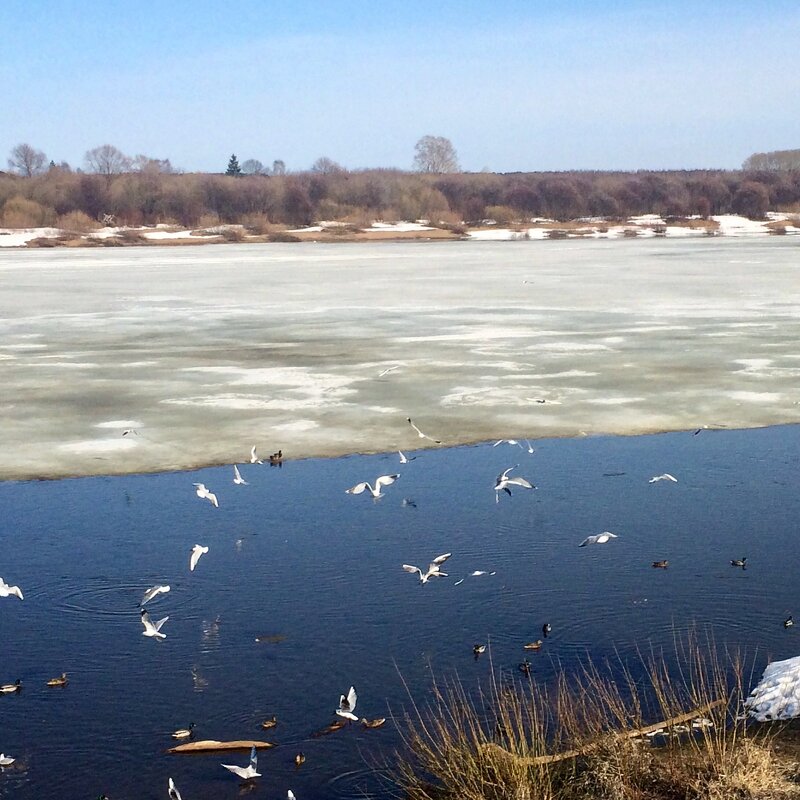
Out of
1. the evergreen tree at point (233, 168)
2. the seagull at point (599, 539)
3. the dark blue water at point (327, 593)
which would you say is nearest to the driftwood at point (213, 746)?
the dark blue water at point (327, 593)

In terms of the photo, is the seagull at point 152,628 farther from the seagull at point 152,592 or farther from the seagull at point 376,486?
the seagull at point 376,486

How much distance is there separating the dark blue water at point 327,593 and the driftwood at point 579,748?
53 centimetres

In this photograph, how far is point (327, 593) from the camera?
247 inches

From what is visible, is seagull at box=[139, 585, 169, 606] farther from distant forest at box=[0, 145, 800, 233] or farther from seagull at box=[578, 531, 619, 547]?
distant forest at box=[0, 145, 800, 233]

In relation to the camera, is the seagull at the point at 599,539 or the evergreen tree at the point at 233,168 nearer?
the seagull at the point at 599,539

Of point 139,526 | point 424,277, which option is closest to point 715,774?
point 139,526

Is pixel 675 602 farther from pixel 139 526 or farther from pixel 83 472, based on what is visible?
pixel 83 472

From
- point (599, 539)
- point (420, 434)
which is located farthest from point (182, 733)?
point (420, 434)

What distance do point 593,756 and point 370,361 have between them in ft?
33.2

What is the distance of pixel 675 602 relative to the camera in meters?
6.07

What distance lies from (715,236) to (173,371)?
1672 inches

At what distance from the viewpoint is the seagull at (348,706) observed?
4789 millimetres

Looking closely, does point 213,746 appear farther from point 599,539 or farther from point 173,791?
point 599,539

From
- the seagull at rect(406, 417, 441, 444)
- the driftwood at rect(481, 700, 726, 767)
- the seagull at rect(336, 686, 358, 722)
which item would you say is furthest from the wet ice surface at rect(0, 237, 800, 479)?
the driftwood at rect(481, 700, 726, 767)
